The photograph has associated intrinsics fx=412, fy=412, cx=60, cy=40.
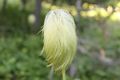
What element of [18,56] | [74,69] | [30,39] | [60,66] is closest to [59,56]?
[60,66]

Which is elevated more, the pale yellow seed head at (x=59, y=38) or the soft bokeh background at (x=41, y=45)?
the pale yellow seed head at (x=59, y=38)

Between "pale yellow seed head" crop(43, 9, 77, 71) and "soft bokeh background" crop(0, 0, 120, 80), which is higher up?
"pale yellow seed head" crop(43, 9, 77, 71)

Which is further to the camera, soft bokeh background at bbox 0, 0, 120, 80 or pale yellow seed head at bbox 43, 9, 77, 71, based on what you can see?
soft bokeh background at bbox 0, 0, 120, 80

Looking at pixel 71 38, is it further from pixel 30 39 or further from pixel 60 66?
pixel 30 39

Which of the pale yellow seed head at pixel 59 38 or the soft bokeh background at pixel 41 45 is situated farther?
the soft bokeh background at pixel 41 45
